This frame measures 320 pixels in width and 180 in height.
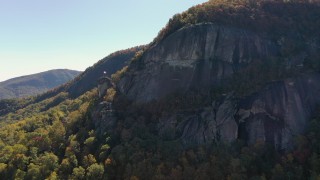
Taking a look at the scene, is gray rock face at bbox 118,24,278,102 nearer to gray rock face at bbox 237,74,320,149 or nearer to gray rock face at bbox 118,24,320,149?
gray rock face at bbox 118,24,320,149

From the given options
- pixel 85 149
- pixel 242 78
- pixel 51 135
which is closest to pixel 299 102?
pixel 242 78

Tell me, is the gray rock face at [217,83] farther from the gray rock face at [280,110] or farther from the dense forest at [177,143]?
the dense forest at [177,143]

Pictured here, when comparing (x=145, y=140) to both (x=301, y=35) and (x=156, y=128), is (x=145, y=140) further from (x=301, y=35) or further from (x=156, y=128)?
(x=301, y=35)

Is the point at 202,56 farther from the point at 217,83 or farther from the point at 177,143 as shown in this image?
the point at 177,143

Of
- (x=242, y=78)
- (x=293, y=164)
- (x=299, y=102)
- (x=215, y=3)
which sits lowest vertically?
(x=293, y=164)

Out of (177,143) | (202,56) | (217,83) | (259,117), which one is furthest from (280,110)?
(202,56)

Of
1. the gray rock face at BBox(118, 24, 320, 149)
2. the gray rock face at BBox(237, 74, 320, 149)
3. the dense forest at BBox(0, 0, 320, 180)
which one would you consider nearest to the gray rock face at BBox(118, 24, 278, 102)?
the gray rock face at BBox(118, 24, 320, 149)
